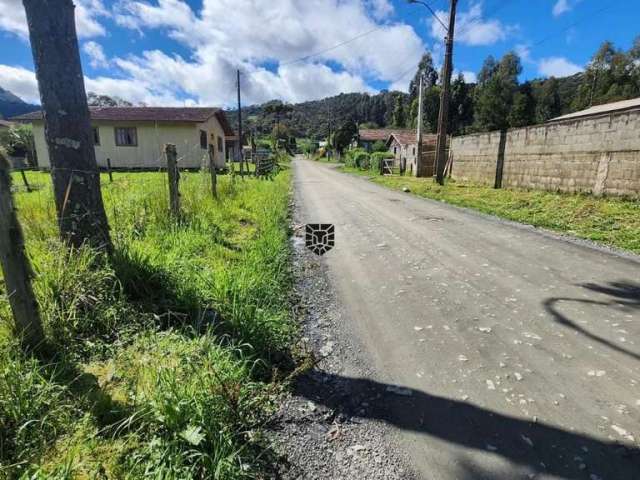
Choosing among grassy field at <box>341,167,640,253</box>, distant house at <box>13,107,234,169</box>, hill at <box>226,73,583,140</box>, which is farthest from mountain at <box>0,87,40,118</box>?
grassy field at <box>341,167,640,253</box>

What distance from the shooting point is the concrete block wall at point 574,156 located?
27.0 ft

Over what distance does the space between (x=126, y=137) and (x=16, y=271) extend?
22.2m


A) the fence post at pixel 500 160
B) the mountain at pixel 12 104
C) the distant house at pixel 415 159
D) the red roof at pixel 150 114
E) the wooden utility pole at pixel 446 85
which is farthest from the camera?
the mountain at pixel 12 104

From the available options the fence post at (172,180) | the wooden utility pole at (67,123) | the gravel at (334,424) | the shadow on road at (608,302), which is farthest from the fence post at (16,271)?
the shadow on road at (608,302)

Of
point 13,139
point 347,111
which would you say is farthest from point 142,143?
point 347,111

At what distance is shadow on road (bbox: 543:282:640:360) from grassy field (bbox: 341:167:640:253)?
2.12 meters

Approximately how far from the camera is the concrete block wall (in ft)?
27.0

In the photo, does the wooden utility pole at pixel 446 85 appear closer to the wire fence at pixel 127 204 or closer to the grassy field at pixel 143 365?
the wire fence at pixel 127 204

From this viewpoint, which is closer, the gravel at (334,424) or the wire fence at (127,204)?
the gravel at (334,424)

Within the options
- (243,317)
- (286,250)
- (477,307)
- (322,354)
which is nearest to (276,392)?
(322,354)

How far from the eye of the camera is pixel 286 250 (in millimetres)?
5398

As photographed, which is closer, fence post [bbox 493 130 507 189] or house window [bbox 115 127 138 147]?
fence post [bbox 493 130 507 189]

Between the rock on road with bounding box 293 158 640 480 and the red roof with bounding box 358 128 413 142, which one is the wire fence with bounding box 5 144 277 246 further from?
the red roof with bounding box 358 128 413 142

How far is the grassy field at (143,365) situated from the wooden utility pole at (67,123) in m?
0.26
